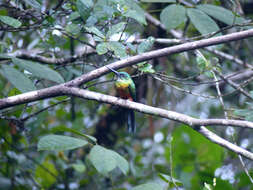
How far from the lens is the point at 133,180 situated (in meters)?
3.13

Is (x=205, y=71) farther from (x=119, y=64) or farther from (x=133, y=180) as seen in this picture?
(x=133, y=180)

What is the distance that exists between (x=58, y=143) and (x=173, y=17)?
1066 millimetres

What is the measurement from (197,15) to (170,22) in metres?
0.20

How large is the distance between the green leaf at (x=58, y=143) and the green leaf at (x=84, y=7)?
0.68m

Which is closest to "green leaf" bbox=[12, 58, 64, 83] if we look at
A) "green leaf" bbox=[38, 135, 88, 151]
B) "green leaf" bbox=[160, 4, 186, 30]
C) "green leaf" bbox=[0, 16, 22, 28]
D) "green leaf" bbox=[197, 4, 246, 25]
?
"green leaf" bbox=[0, 16, 22, 28]

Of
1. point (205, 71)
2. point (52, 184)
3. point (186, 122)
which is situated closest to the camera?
point (186, 122)

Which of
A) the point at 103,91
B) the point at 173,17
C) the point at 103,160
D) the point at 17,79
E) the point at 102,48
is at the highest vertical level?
the point at 173,17

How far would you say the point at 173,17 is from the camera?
1.92 meters

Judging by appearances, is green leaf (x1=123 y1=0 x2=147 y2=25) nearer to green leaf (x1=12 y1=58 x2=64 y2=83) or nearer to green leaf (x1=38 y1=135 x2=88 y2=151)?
green leaf (x1=12 y1=58 x2=64 y2=83)

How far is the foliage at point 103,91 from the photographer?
1.55 metres

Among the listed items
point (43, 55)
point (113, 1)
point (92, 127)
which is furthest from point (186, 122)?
point (92, 127)

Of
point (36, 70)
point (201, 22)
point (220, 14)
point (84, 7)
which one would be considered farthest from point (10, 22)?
point (220, 14)

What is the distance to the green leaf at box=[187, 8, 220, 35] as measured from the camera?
6.25 feet

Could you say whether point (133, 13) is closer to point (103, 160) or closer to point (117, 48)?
point (117, 48)
